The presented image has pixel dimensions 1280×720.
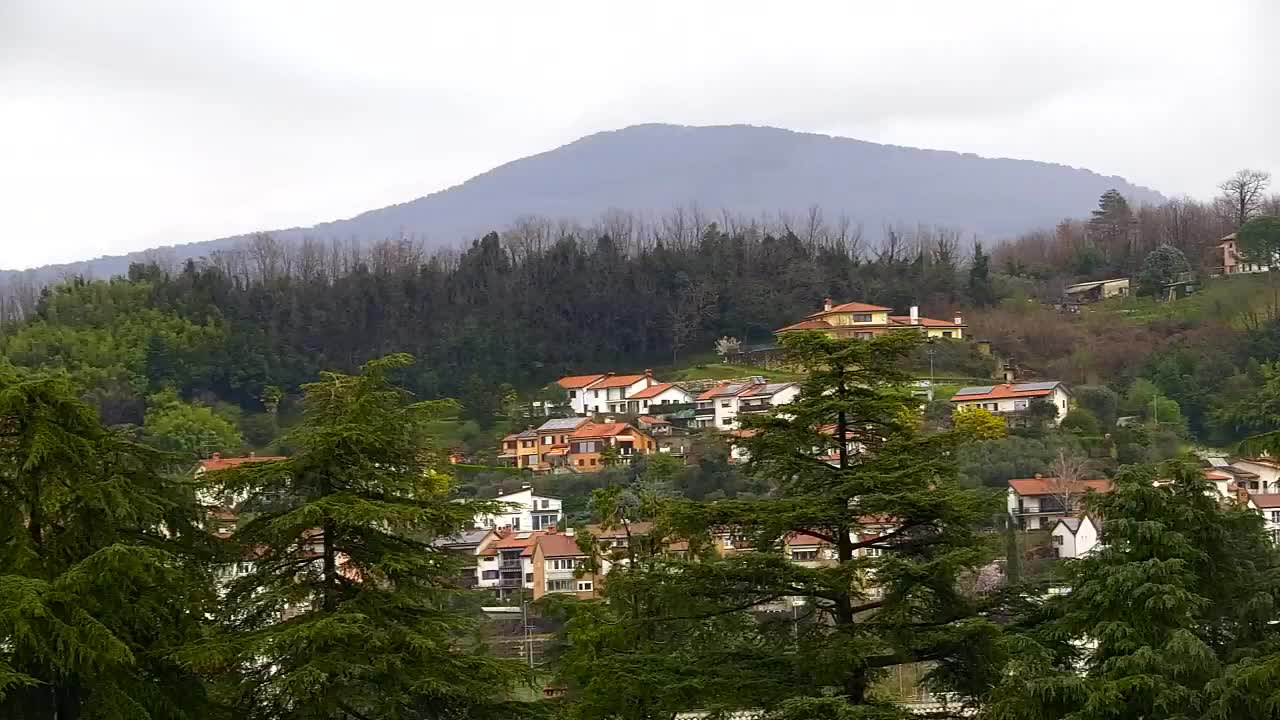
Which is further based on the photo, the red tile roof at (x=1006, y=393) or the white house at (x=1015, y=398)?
the red tile roof at (x=1006, y=393)

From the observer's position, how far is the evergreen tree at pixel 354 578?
764 cm

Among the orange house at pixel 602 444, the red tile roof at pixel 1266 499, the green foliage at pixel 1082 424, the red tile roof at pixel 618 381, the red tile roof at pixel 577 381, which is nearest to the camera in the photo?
the red tile roof at pixel 1266 499

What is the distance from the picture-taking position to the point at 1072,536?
1248 inches

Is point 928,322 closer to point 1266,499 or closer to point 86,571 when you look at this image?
point 1266,499

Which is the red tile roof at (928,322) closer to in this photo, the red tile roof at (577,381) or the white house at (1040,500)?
the red tile roof at (577,381)

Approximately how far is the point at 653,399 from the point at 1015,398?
13.5 meters

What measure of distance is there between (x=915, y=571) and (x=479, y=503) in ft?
8.62

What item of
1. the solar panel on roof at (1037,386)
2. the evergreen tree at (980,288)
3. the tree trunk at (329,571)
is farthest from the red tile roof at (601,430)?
the tree trunk at (329,571)

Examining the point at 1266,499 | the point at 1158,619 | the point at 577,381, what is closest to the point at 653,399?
the point at 577,381

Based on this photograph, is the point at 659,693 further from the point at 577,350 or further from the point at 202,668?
the point at 577,350

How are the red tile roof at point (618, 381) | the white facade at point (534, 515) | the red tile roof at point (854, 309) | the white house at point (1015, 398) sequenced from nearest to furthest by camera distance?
the white facade at point (534, 515) < the white house at point (1015, 398) < the red tile roof at point (618, 381) < the red tile roof at point (854, 309)

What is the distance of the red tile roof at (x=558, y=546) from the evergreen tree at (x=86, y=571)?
1012 inches

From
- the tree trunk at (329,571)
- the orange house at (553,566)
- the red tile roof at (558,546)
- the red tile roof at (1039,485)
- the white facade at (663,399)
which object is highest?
the tree trunk at (329,571)

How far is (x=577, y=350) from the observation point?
5900 centimetres
